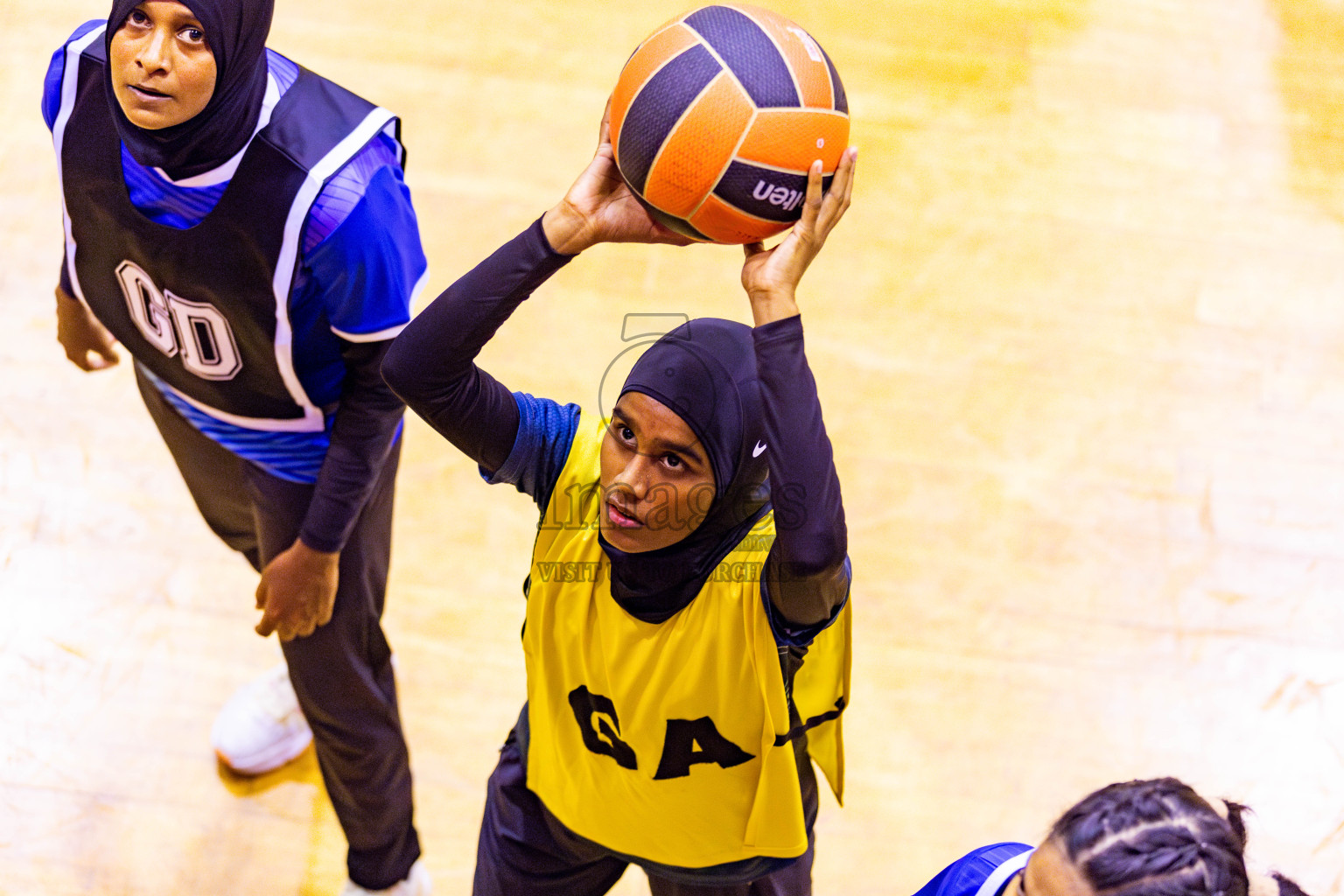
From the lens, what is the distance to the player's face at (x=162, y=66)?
1.93 meters

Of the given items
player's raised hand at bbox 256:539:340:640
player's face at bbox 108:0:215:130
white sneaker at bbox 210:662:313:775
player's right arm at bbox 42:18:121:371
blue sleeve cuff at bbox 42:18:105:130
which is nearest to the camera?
player's face at bbox 108:0:215:130

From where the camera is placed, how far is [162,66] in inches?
76.0

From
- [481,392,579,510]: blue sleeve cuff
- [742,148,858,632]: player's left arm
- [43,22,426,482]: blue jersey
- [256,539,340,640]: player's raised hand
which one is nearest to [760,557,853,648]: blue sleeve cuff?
[742,148,858,632]: player's left arm

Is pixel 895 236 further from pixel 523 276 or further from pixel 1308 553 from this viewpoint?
pixel 523 276

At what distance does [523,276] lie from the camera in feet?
5.53

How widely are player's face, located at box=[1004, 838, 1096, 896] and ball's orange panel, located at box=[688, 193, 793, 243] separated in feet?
2.63

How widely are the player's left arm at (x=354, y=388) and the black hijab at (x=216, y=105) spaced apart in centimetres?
21

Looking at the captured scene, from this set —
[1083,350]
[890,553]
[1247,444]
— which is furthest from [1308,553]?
[890,553]

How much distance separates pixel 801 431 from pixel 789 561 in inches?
6.3

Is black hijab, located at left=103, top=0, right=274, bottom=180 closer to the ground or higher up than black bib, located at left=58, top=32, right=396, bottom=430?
higher up

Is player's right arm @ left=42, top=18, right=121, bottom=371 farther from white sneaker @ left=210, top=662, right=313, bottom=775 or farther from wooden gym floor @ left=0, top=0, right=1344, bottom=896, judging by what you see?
white sneaker @ left=210, top=662, right=313, bottom=775

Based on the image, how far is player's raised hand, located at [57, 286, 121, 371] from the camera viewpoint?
97.2 inches

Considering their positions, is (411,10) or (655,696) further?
(411,10)

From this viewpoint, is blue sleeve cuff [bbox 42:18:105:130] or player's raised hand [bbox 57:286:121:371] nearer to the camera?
blue sleeve cuff [bbox 42:18:105:130]
